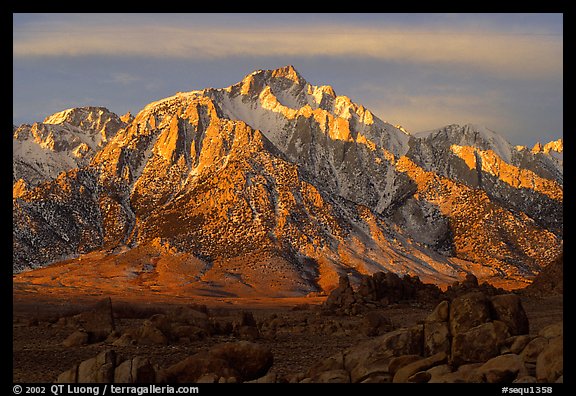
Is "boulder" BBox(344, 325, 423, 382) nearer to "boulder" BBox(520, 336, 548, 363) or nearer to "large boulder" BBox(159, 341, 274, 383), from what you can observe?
"large boulder" BBox(159, 341, 274, 383)

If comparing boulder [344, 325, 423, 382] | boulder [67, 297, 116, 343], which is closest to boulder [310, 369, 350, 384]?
boulder [344, 325, 423, 382]

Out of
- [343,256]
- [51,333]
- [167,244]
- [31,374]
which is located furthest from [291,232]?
[31,374]

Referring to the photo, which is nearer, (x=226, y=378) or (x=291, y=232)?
(x=226, y=378)

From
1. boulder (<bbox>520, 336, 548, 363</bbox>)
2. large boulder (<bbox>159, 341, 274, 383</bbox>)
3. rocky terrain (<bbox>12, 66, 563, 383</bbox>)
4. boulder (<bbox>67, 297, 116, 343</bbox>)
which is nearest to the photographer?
boulder (<bbox>520, 336, 548, 363</bbox>)

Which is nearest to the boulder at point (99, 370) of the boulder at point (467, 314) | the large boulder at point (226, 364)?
the large boulder at point (226, 364)

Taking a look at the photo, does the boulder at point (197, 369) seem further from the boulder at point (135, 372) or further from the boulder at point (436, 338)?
the boulder at point (436, 338)

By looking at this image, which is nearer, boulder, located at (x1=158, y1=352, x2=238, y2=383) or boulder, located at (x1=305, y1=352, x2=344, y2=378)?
boulder, located at (x1=158, y1=352, x2=238, y2=383)

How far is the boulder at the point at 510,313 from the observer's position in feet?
102

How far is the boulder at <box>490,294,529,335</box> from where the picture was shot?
102 ft

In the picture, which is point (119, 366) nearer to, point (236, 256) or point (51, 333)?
point (51, 333)

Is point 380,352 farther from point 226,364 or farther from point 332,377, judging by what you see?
point 226,364

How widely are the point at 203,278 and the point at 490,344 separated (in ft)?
393

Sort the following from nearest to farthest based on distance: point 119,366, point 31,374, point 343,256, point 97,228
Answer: point 119,366, point 31,374, point 343,256, point 97,228

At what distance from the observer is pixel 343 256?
165875 millimetres
